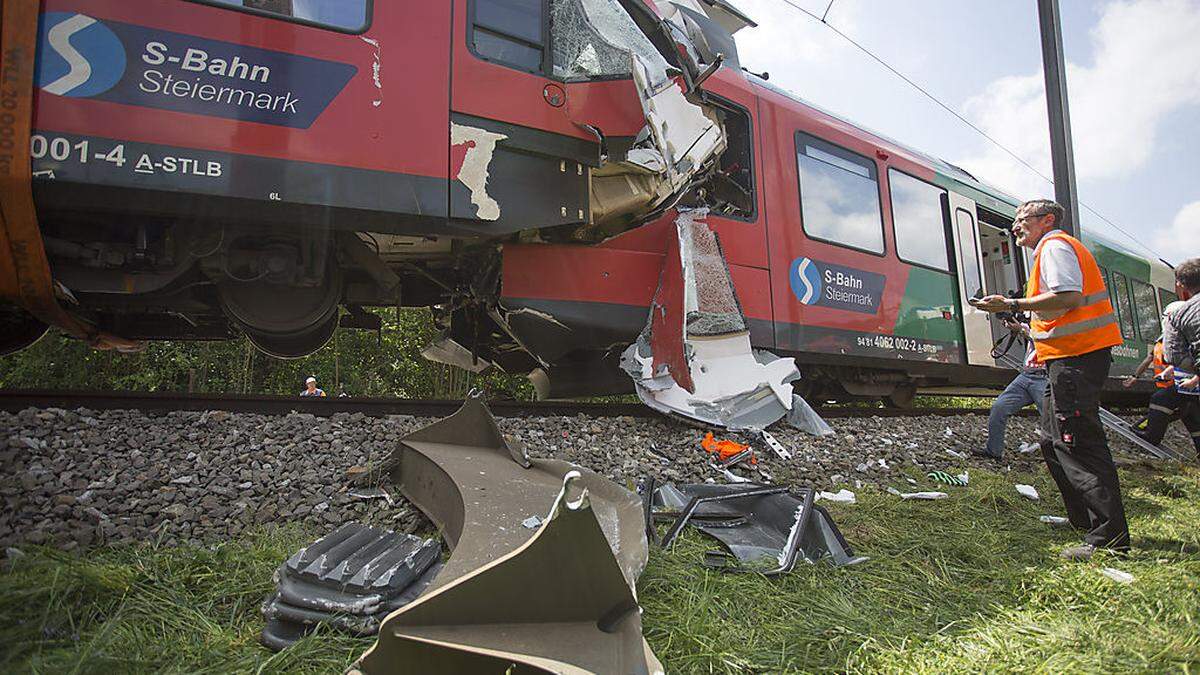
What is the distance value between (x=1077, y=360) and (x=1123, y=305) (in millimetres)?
10645

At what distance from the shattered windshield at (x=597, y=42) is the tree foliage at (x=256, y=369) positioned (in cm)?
1131

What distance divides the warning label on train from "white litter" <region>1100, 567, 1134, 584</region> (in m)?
4.03

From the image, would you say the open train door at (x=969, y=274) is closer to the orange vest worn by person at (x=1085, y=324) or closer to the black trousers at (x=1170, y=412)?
the black trousers at (x=1170, y=412)

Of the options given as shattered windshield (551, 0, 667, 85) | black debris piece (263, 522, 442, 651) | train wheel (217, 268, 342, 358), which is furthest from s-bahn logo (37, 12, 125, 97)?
black debris piece (263, 522, 442, 651)

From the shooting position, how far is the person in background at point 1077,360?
2.93 metres

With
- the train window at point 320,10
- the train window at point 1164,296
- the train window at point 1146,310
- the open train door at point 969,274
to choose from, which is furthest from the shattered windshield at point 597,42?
the train window at point 1164,296

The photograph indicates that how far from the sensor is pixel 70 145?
3.00 m

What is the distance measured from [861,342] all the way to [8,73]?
20.5 feet

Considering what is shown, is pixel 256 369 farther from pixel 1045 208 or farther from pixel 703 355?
pixel 1045 208

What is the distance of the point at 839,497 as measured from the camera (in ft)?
11.8

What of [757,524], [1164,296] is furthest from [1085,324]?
[1164,296]

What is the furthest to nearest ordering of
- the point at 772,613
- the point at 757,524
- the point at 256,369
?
the point at 256,369, the point at 757,524, the point at 772,613

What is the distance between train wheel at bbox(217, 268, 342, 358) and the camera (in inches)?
158

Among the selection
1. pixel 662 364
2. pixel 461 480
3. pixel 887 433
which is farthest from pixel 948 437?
pixel 461 480
